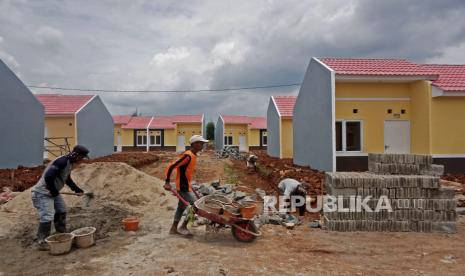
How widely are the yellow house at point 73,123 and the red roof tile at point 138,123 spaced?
39.3 ft

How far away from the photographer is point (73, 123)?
21.2 meters

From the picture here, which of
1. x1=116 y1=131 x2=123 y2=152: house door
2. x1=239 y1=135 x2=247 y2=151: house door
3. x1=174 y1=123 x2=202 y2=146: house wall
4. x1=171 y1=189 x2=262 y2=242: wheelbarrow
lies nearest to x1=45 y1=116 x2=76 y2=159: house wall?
x1=174 y1=123 x2=202 y2=146: house wall

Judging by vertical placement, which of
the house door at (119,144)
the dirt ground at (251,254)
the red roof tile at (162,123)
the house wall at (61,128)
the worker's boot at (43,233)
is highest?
the red roof tile at (162,123)

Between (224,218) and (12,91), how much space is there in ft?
47.2

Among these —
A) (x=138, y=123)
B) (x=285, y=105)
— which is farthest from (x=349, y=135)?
(x=138, y=123)

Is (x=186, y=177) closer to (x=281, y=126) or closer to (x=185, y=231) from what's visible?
(x=185, y=231)

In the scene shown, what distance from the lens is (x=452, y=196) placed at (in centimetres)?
605

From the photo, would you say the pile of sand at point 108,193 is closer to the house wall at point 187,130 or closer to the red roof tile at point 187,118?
the red roof tile at point 187,118

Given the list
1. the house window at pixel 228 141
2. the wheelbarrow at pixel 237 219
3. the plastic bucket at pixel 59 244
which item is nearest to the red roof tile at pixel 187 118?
the house window at pixel 228 141

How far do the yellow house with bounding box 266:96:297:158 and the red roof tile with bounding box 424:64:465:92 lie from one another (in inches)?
342

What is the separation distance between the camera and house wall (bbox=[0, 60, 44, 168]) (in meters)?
14.3

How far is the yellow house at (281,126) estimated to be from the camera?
21.1 metres

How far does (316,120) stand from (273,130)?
10.3 metres

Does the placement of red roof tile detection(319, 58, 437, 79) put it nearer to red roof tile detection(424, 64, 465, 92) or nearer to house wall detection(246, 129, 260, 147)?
red roof tile detection(424, 64, 465, 92)
